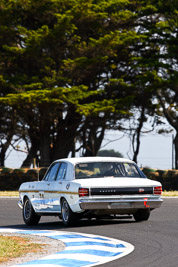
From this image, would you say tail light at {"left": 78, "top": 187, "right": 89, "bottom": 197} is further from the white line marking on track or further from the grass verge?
the grass verge

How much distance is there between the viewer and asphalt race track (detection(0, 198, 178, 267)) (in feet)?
31.0

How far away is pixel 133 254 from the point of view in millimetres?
10055

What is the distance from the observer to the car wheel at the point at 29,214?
16.1 metres

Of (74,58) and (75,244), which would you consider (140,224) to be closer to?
(75,244)

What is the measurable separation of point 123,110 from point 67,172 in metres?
27.3

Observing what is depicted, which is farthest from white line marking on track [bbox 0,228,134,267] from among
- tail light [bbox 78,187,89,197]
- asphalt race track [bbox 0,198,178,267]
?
tail light [bbox 78,187,89,197]

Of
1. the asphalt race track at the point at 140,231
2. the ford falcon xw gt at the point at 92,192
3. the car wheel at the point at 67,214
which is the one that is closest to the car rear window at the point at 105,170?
the ford falcon xw gt at the point at 92,192

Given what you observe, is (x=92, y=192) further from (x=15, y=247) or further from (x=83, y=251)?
(x=83, y=251)

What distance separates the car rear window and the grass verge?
298cm

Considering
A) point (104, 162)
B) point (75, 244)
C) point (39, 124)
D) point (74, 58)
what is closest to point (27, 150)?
point (39, 124)

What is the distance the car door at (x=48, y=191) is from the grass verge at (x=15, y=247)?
9.50 feet

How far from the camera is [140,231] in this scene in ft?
44.4

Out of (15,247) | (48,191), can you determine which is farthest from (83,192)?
(15,247)

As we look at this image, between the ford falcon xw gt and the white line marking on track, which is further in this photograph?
the ford falcon xw gt
